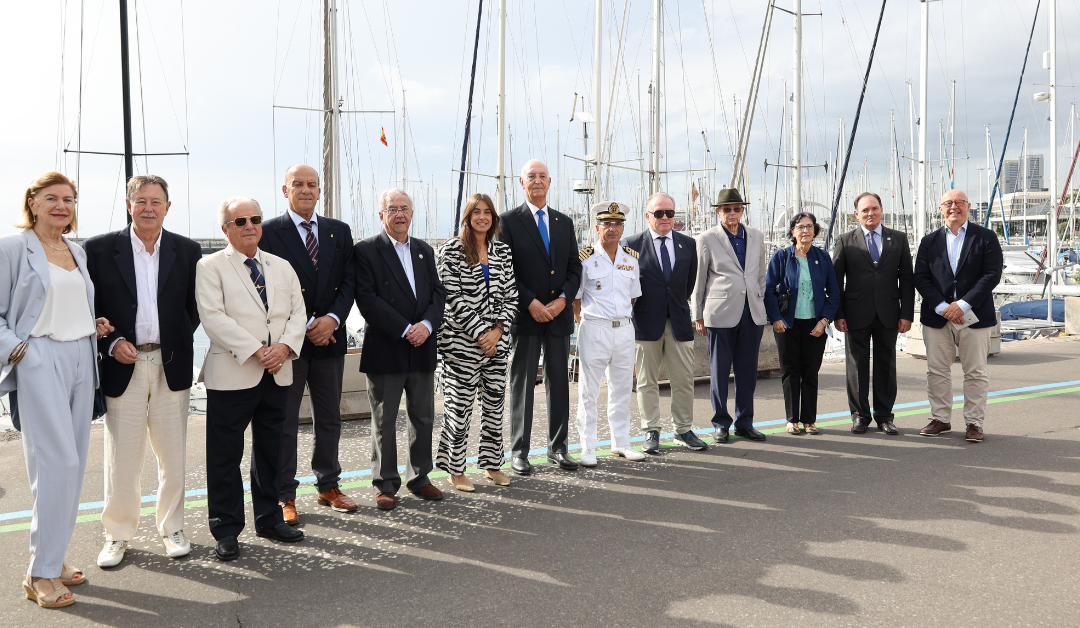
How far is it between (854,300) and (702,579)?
4.19m

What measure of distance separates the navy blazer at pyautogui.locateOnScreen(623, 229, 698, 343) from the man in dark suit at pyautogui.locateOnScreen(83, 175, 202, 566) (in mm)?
3652

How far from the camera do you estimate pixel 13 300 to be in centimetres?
353

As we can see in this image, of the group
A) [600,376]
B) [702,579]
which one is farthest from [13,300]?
[600,376]

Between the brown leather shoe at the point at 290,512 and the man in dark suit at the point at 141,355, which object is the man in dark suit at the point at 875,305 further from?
the man in dark suit at the point at 141,355

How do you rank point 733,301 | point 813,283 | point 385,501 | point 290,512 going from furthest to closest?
point 813,283
point 733,301
point 385,501
point 290,512

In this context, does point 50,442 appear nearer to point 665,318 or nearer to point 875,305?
point 665,318

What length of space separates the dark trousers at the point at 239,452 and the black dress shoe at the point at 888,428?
5325 mm

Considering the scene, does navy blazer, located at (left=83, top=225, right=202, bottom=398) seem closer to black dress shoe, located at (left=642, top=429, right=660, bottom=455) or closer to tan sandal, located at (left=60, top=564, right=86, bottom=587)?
tan sandal, located at (left=60, top=564, right=86, bottom=587)

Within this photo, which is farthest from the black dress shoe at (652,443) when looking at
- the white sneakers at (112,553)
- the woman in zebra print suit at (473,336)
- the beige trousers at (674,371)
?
the white sneakers at (112,553)

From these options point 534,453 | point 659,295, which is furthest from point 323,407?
point 659,295

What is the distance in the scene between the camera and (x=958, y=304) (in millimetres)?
6570

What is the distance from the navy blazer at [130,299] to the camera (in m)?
3.96

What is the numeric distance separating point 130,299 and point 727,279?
473cm

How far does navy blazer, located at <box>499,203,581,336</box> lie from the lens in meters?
5.68
